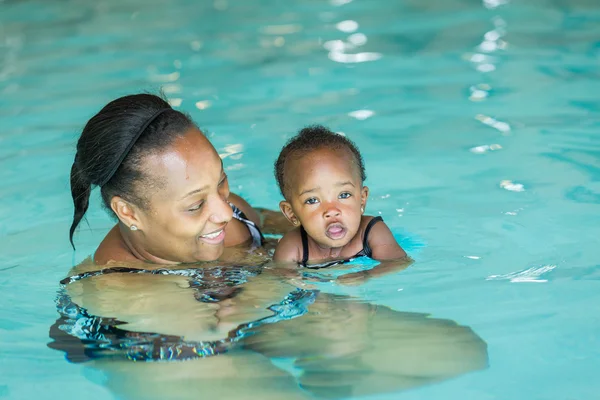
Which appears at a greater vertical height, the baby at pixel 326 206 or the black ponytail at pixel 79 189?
the black ponytail at pixel 79 189

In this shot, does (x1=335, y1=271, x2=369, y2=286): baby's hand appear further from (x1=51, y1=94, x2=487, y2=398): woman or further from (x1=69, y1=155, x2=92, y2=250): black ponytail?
(x1=69, y1=155, x2=92, y2=250): black ponytail

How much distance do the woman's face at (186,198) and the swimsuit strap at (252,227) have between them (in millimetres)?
565

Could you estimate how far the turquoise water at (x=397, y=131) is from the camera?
3541 millimetres

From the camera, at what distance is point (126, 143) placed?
343cm

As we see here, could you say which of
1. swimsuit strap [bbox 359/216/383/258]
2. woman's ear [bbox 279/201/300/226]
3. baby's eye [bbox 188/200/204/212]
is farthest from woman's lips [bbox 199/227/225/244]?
swimsuit strap [bbox 359/216/383/258]

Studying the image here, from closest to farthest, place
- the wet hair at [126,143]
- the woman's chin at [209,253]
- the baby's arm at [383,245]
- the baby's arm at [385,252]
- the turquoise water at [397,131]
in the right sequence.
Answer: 1. the wet hair at [126,143]
2. the turquoise water at [397,131]
3. the woman's chin at [209,253]
4. the baby's arm at [385,252]
5. the baby's arm at [383,245]

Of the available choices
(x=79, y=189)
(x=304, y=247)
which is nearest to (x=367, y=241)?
(x=304, y=247)

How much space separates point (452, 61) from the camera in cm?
755

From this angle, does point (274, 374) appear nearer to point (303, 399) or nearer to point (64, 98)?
point (303, 399)

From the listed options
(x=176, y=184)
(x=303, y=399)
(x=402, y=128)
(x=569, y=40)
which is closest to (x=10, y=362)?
(x=176, y=184)

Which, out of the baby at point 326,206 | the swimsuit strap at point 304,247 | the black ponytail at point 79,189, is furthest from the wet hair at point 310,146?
the black ponytail at point 79,189

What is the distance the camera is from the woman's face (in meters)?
3.46

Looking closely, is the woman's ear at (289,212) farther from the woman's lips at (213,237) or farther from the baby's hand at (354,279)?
the woman's lips at (213,237)

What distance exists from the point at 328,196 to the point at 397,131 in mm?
2231
